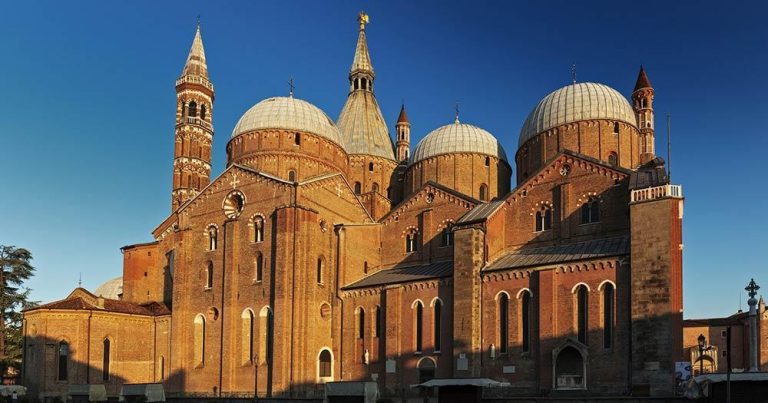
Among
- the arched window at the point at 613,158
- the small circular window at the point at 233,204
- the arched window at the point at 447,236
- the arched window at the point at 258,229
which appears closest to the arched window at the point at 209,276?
the small circular window at the point at 233,204

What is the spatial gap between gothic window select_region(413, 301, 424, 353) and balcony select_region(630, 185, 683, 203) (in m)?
12.2

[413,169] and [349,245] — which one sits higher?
[413,169]

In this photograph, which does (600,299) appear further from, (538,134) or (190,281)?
(190,281)

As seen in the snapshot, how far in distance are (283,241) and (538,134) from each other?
16.5m

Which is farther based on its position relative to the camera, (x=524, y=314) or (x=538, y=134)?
(x=538, y=134)

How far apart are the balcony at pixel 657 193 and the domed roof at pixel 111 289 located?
2003 inches

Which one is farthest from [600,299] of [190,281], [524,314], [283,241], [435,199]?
[190,281]

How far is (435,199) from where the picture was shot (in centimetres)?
4219

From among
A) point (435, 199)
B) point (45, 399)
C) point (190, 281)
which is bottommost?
point (45, 399)

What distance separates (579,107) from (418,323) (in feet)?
52.5

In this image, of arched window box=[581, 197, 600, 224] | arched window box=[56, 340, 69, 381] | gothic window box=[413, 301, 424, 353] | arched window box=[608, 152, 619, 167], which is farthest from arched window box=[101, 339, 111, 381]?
arched window box=[608, 152, 619, 167]

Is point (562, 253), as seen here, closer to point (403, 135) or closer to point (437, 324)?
point (437, 324)

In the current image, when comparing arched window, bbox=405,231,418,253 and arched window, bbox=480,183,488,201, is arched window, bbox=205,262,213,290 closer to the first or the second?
arched window, bbox=405,231,418,253

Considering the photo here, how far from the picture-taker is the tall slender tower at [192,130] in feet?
188
